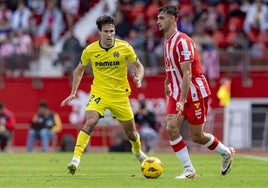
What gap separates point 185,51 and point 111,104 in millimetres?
2549

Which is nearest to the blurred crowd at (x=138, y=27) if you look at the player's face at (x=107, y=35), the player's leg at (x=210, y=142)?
the player's face at (x=107, y=35)

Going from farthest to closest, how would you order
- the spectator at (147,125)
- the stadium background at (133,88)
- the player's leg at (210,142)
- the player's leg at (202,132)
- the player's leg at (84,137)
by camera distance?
the stadium background at (133,88)
the spectator at (147,125)
the player's leg at (84,137)
the player's leg at (210,142)
the player's leg at (202,132)

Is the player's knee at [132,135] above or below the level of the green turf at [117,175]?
above

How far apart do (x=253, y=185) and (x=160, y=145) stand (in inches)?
712

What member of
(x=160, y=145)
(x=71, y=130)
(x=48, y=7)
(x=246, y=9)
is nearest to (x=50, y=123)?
(x=71, y=130)

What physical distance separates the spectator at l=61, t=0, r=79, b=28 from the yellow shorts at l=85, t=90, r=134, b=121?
18.2m

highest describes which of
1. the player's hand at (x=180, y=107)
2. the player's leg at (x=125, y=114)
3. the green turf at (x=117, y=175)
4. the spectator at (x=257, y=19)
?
the spectator at (x=257, y=19)

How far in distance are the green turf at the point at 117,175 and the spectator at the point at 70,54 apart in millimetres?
10182

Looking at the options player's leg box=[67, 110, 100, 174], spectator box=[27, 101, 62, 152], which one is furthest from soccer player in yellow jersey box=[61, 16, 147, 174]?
spectator box=[27, 101, 62, 152]

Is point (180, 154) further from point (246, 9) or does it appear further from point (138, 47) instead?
point (246, 9)

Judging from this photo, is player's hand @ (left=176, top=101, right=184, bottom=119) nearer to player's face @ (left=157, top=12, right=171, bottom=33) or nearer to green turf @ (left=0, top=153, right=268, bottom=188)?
green turf @ (left=0, top=153, right=268, bottom=188)

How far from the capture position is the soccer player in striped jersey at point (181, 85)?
609 inches

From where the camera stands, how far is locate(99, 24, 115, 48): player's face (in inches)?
670

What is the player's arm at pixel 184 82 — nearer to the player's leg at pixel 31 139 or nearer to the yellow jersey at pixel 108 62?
the yellow jersey at pixel 108 62
